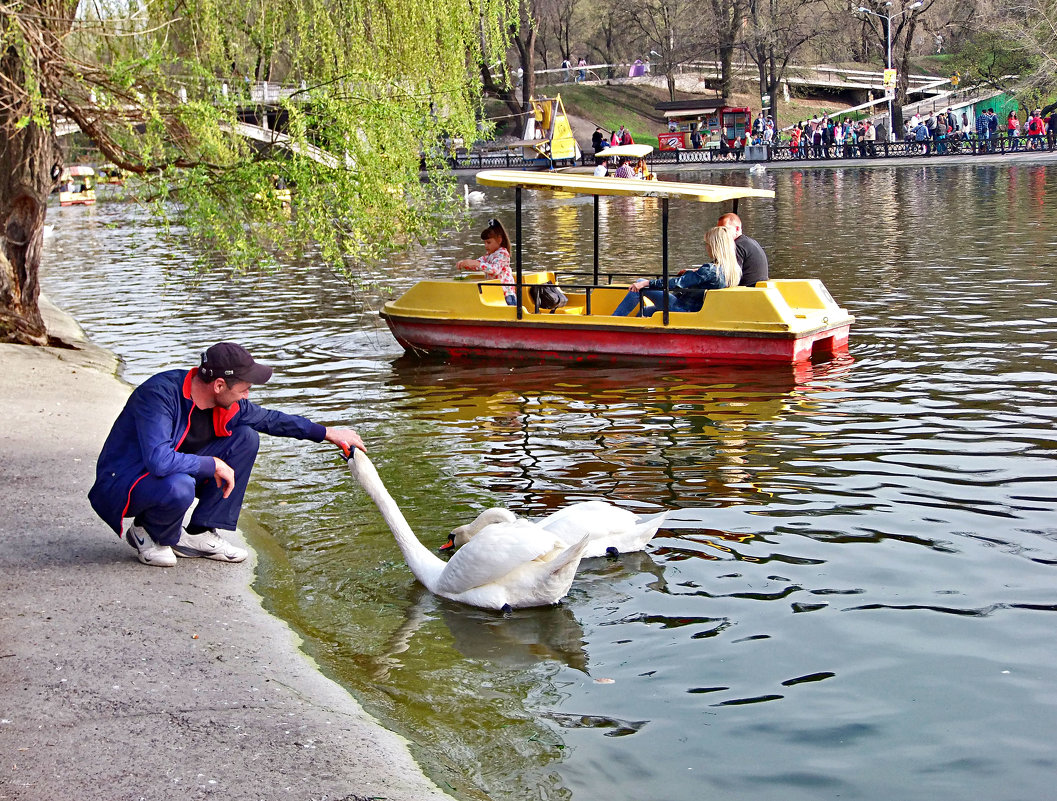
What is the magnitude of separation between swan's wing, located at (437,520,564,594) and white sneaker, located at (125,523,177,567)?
1.70 metres

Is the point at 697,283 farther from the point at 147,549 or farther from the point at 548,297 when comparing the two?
the point at 147,549

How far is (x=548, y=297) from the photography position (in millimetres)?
15266

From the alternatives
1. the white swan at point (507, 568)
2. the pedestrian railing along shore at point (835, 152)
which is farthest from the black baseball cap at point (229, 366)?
the pedestrian railing along shore at point (835, 152)

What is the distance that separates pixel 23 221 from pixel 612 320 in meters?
7.28

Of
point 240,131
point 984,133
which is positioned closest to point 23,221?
point 240,131

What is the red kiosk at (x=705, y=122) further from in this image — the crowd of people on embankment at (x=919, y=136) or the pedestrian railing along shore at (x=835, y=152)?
the pedestrian railing along shore at (x=835, y=152)

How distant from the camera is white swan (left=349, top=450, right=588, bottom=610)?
683cm

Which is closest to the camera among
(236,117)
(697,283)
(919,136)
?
(236,117)

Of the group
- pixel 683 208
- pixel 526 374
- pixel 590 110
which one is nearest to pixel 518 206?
pixel 526 374

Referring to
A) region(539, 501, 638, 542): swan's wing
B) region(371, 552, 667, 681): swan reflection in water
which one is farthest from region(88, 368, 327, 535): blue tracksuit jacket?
region(539, 501, 638, 542): swan's wing

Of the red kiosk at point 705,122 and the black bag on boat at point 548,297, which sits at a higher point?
the red kiosk at point 705,122

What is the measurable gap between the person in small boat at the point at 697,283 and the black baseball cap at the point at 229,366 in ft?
27.0

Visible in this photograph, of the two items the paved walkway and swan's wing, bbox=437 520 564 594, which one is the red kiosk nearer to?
swan's wing, bbox=437 520 564 594

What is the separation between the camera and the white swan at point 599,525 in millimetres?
7559
